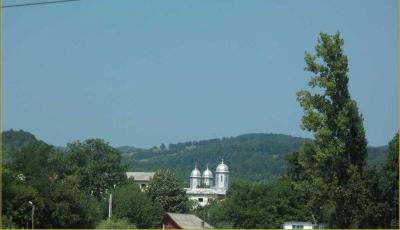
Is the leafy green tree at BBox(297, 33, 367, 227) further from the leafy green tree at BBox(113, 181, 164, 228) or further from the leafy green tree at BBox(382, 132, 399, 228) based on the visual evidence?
the leafy green tree at BBox(113, 181, 164, 228)

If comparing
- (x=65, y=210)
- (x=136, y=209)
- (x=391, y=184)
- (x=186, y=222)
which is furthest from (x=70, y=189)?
(x=391, y=184)

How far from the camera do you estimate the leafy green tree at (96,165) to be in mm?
98688

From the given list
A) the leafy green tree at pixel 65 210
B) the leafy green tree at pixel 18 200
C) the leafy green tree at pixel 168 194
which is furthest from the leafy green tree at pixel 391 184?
the leafy green tree at pixel 168 194

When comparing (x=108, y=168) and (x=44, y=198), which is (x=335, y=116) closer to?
(x=44, y=198)

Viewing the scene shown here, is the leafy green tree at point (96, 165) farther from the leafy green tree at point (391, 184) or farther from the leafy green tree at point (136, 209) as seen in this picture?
the leafy green tree at point (391, 184)

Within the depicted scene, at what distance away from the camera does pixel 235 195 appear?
308 ft

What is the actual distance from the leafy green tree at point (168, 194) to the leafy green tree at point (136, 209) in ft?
36.5

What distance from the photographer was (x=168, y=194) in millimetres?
108875

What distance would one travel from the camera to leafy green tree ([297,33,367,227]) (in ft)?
133

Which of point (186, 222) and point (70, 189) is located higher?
point (70, 189)

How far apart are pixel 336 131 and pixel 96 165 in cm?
6267

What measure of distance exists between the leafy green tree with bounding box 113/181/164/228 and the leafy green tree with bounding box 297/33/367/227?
165 feet

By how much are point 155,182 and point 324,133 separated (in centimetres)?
6999

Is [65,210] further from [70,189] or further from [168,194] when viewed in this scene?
[168,194]
